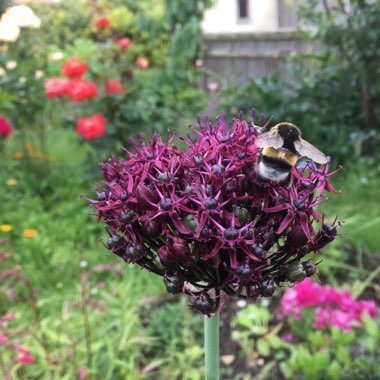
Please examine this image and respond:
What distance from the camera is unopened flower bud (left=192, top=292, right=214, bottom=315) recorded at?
107 cm

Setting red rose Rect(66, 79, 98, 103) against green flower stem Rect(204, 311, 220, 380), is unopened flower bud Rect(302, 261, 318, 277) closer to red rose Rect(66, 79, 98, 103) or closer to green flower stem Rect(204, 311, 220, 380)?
green flower stem Rect(204, 311, 220, 380)

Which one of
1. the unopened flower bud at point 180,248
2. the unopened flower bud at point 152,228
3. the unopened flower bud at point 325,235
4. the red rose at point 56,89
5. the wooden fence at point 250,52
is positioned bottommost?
the wooden fence at point 250,52

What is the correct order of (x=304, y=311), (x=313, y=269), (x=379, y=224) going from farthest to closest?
(x=379, y=224) → (x=304, y=311) → (x=313, y=269)

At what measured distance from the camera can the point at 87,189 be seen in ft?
16.8

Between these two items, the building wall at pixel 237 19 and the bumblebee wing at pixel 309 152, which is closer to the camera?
the bumblebee wing at pixel 309 152

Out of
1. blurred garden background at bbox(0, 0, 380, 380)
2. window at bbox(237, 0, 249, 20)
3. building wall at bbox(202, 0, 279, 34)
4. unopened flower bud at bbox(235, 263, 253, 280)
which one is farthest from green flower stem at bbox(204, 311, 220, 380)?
window at bbox(237, 0, 249, 20)

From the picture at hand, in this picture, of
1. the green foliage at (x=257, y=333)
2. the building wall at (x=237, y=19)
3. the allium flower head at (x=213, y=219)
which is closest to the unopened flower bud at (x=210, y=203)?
the allium flower head at (x=213, y=219)

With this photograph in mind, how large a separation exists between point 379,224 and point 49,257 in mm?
2695

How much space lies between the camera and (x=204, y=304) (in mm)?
1075

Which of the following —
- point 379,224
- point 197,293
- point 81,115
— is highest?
point 197,293

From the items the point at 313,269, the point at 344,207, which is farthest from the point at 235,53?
the point at 313,269

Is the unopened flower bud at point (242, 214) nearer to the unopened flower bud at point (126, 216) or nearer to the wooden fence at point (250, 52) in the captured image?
the unopened flower bud at point (126, 216)

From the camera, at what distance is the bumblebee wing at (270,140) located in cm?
115

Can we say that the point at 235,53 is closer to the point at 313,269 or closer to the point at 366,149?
the point at 366,149
